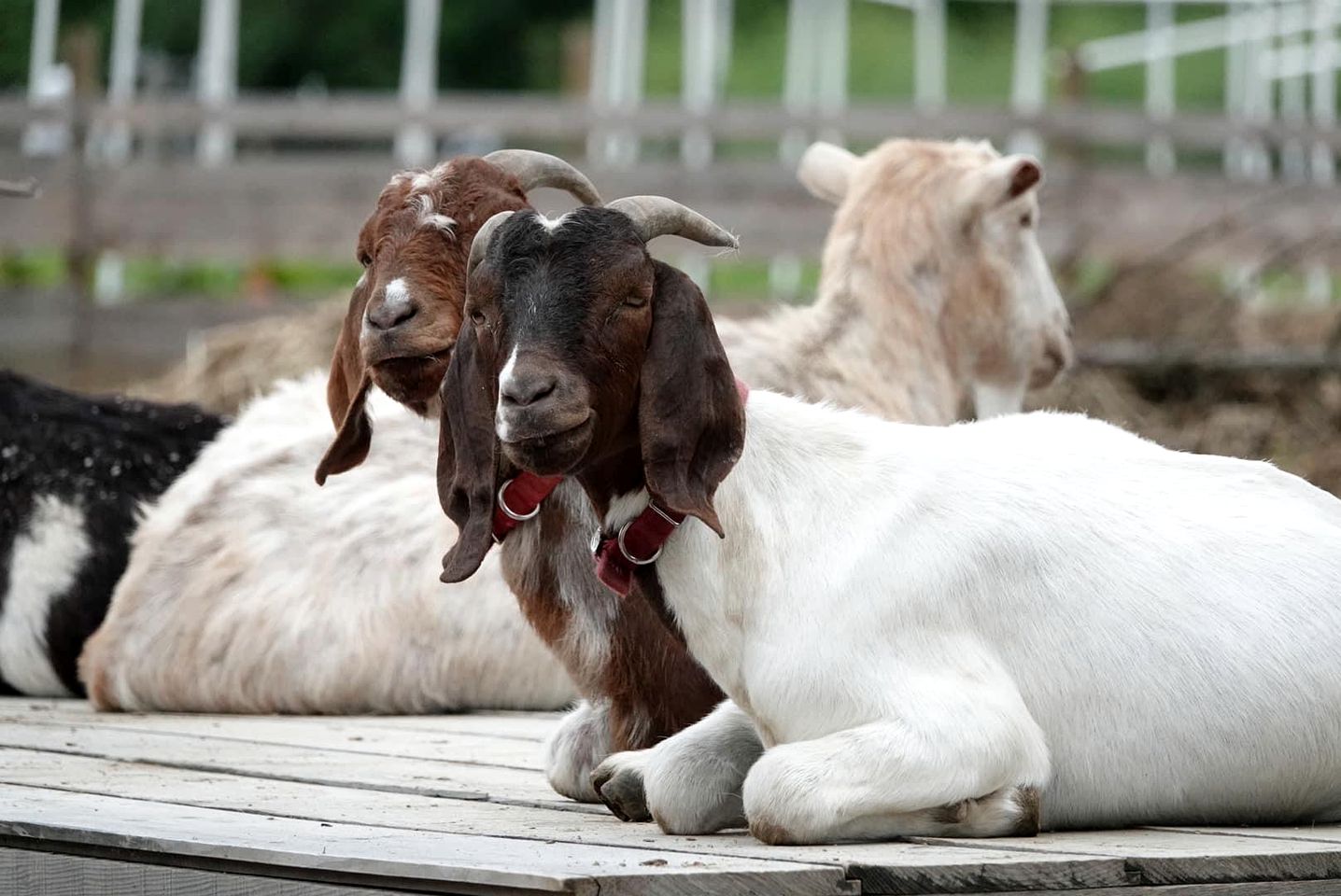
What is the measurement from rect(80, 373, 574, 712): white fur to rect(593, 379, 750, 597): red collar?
2.09 m

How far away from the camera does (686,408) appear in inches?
132

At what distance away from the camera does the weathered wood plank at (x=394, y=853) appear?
2902 millimetres

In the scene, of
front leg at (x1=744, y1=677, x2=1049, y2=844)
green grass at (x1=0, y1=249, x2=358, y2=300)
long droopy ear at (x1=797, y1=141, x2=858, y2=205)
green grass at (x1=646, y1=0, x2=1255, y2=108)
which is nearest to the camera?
front leg at (x1=744, y1=677, x2=1049, y2=844)

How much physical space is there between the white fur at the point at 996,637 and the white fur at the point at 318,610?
2.09m

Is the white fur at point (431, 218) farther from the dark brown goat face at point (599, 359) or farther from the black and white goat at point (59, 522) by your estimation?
the black and white goat at point (59, 522)

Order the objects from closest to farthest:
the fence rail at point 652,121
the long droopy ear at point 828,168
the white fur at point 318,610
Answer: the white fur at point 318,610 → the long droopy ear at point 828,168 → the fence rail at point 652,121

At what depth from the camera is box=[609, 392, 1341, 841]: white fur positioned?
3422 mm

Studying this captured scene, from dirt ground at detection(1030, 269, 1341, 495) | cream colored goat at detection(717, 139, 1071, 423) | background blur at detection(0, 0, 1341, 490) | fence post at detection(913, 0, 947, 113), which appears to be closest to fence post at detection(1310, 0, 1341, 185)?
background blur at detection(0, 0, 1341, 490)

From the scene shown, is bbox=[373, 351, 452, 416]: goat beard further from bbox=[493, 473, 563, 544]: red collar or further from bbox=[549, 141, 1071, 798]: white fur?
bbox=[549, 141, 1071, 798]: white fur

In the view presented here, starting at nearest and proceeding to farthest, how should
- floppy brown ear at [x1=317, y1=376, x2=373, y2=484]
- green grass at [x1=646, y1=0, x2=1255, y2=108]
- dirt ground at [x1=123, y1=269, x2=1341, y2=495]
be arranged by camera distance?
floppy brown ear at [x1=317, y1=376, x2=373, y2=484], dirt ground at [x1=123, y1=269, x2=1341, y2=495], green grass at [x1=646, y1=0, x2=1255, y2=108]

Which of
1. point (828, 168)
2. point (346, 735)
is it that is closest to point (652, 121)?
point (828, 168)

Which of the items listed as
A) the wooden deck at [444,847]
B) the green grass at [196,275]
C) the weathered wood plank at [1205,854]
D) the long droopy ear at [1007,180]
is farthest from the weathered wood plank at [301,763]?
the green grass at [196,275]

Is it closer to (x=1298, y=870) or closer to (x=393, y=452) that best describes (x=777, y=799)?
(x=1298, y=870)

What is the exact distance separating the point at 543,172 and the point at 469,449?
3.81 feet
